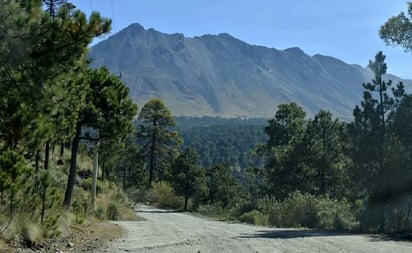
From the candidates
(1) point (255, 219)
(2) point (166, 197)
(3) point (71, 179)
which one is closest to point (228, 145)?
(2) point (166, 197)

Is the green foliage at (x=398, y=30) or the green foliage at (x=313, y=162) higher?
the green foliage at (x=398, y=30)

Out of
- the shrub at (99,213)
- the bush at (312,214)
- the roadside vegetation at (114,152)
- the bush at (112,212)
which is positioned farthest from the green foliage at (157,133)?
the shrub at (99,213)

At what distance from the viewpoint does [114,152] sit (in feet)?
78.8

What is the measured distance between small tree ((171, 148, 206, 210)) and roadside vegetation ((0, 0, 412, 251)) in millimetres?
112

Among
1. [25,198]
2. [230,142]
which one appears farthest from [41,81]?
[230,142]

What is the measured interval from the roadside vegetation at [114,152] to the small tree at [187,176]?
112mm

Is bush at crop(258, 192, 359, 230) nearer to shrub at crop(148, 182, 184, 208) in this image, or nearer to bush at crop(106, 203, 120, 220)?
bush at crop(106, 203, 120, 220)

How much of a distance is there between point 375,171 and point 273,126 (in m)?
30.7

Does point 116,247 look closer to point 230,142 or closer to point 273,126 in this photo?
point 273,126

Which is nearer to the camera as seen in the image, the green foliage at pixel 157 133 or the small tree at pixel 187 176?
the small tree at pixel 187 176

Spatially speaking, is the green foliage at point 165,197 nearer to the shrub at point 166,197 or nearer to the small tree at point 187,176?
the shrub at point 166,197

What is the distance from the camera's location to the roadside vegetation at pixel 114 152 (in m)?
8.66

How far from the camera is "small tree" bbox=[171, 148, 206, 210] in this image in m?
48.6

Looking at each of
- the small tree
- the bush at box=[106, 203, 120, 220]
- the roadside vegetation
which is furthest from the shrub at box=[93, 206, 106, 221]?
the small tree
